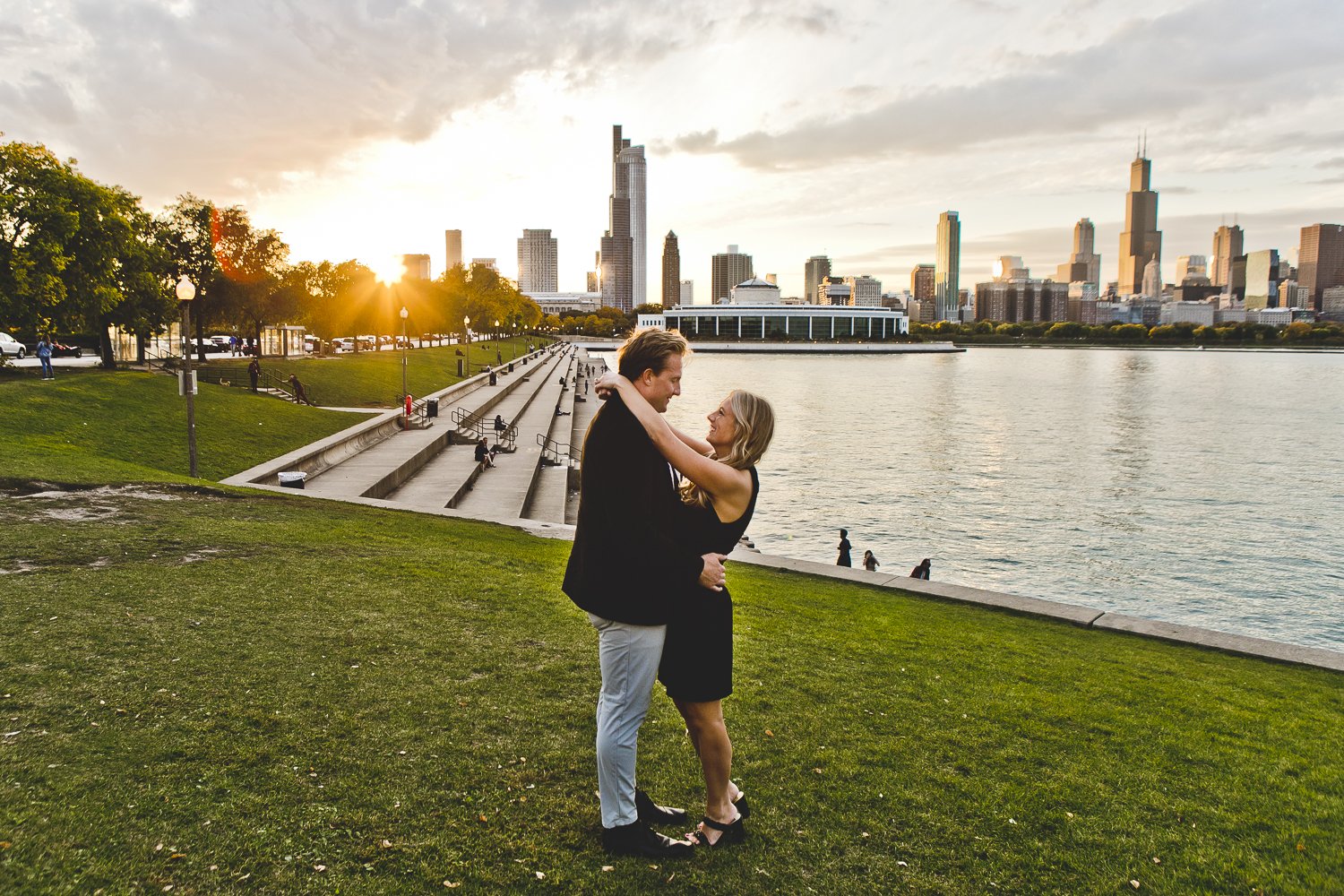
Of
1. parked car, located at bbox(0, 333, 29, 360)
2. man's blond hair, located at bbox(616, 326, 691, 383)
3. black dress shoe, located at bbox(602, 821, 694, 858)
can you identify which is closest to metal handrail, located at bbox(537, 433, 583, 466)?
black dress shoe, located at bbox(602, 821, 694, 858)

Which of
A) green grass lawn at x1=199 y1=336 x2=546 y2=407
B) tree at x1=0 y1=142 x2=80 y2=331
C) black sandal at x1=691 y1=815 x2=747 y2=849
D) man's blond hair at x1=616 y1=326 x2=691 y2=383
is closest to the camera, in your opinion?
man's blond hair at x1=616 y1=326 x2=691 y2=383

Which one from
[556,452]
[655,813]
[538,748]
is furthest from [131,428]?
[655,813]

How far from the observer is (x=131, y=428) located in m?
20.6

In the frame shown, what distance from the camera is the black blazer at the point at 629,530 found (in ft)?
11.2

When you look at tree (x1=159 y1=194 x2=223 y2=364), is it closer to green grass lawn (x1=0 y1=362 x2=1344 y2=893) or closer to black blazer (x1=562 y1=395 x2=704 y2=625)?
green grass lawn (x1=0 y1=362 x2=1344 y2=893)

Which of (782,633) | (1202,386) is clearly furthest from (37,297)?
(1202,386)

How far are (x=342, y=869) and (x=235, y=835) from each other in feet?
1.83

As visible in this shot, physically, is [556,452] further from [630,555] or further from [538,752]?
[630,555]

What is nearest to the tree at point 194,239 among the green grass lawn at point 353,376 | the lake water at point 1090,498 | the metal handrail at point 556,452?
the green grass lawn at point 353,376

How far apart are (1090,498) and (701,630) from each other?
2995 centimetres

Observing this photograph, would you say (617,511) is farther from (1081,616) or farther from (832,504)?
(832,504)

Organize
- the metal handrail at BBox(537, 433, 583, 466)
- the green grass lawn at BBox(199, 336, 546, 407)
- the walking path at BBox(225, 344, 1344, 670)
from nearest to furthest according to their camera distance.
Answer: the walking path at BBox(225, 344, 1344, 670), the metal handrail at BBox(537, 433, 583, 466), the green grass lawn at BBox(199, 336, 546, 407)

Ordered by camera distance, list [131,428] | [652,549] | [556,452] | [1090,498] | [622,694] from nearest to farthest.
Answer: [652,549] → [622,694] → [131,428] → [556,452] → [1090,498]

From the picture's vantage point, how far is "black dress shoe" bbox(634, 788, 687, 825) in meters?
4.06
